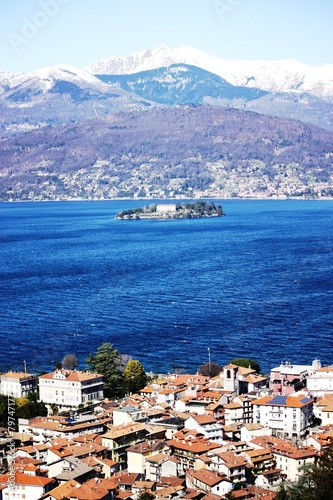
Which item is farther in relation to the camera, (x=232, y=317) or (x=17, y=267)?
(x=17, y=267)

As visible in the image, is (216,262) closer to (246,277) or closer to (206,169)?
(246,277)

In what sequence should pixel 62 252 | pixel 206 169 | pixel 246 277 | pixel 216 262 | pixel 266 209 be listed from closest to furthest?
pixel 246 277 < pixel 216 262 < pixel 62 252 < pixel 266 209 < pixel 206 169

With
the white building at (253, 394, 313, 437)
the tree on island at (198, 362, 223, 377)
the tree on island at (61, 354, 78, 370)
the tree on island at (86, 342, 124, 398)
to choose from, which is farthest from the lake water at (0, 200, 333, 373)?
the white building at (253, 394, 313, 437)

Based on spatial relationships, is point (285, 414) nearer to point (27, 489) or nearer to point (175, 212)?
point (27, 489)

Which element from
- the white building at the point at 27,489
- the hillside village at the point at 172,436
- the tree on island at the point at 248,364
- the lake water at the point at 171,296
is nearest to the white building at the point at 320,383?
the hillside village at the point at 172,436

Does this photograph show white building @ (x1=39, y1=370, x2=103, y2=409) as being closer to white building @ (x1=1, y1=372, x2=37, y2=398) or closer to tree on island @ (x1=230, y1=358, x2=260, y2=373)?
white building @ (x1=1, y1=372, x2=37, y2=398)

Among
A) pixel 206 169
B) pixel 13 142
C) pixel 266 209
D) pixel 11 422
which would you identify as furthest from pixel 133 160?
pixel 11 422

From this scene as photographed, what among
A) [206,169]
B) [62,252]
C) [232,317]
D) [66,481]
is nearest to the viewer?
[66,481]
